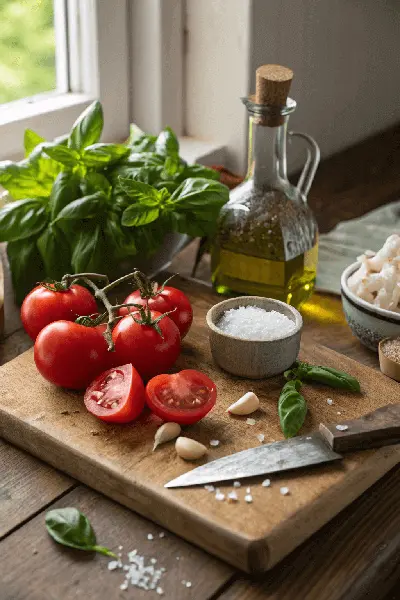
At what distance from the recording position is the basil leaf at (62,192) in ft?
3.91

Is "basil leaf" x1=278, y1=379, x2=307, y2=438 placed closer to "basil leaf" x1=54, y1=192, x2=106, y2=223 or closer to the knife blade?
the knife blade

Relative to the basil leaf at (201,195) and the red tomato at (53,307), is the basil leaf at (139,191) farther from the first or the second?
the red tomato at (53,307)

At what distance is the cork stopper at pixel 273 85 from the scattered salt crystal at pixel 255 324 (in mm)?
291

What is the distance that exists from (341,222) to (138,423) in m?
0.81

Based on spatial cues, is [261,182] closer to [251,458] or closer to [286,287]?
[286,287]

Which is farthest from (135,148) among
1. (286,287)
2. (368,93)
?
(368,93)

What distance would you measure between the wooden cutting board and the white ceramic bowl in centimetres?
6

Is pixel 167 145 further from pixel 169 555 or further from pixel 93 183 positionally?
pixel 169 555

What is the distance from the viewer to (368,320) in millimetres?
1142

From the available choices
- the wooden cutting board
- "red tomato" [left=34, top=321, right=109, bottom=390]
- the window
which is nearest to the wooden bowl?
the wooden cutting board

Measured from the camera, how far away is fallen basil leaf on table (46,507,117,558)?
83 centimetres

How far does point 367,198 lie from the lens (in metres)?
1.81

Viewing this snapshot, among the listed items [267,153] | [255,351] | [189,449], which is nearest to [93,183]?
[267,153]

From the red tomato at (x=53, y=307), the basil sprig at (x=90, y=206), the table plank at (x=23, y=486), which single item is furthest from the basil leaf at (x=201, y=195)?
the table plank at (x=23, y=486)
